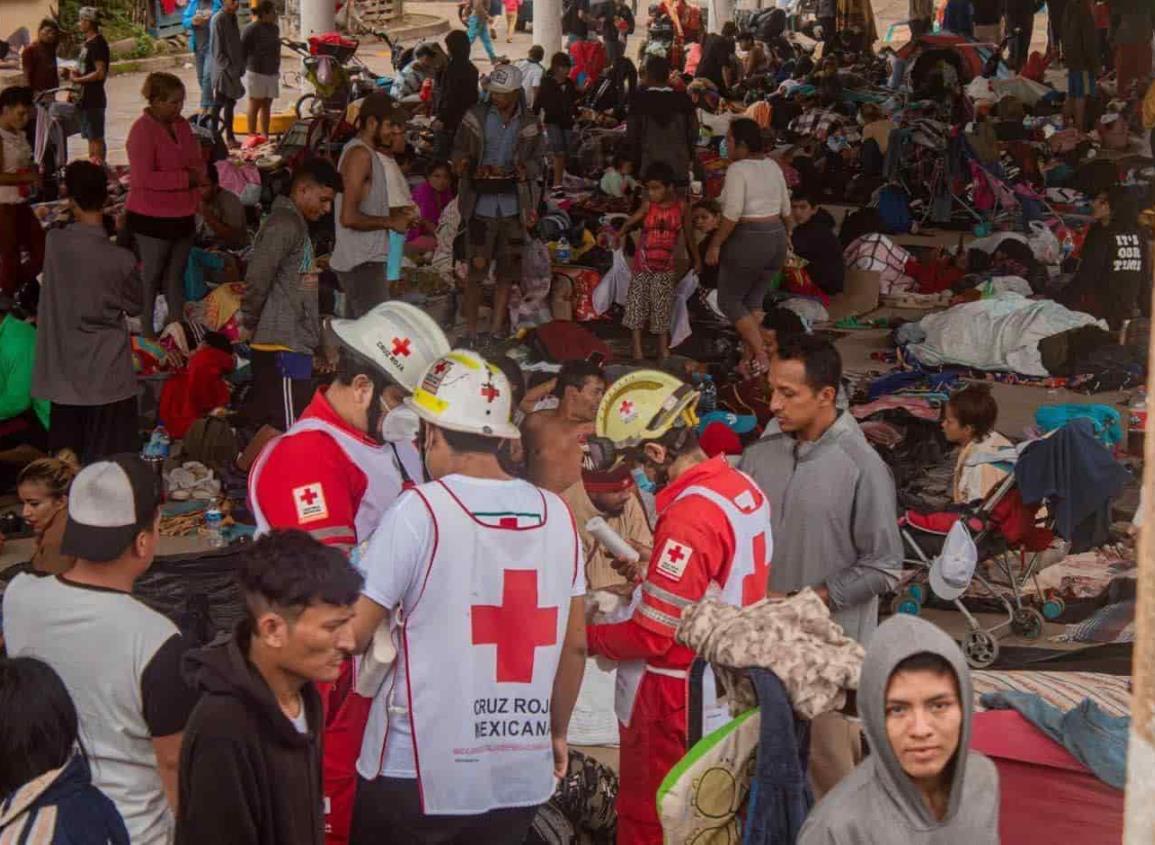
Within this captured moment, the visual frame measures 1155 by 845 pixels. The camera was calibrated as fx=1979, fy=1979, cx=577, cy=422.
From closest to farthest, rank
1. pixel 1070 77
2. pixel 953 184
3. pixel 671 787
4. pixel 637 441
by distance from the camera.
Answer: pixel 671 787
pixel 637 441
pixel 953 184
pixel 1070 77

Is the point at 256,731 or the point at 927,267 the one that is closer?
the point at 256,731

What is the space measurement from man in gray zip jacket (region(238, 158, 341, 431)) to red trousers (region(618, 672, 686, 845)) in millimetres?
3858

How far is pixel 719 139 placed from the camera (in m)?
22.0

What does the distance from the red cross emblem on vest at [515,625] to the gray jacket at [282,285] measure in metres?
4.31

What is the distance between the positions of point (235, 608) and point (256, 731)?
421 cm

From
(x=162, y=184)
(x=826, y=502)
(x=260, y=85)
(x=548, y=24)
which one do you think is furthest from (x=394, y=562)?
(x=548, y=24)

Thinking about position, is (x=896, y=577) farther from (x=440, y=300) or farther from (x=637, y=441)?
(x=440, y=300)

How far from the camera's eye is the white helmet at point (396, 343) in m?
5.47

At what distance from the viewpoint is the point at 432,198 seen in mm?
15055

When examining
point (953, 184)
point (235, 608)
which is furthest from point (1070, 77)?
point (235, 608)

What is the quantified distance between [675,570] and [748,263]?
685cm

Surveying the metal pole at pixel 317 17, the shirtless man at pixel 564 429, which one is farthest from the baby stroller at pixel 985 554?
the metal pole at pixel 317 17

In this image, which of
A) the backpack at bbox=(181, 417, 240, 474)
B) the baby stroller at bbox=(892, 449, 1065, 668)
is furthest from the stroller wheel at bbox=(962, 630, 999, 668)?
the backpack at bbox=(181, 417, 240, 474)

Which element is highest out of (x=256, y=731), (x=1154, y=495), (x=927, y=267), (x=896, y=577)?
(x=1154, y=495)
